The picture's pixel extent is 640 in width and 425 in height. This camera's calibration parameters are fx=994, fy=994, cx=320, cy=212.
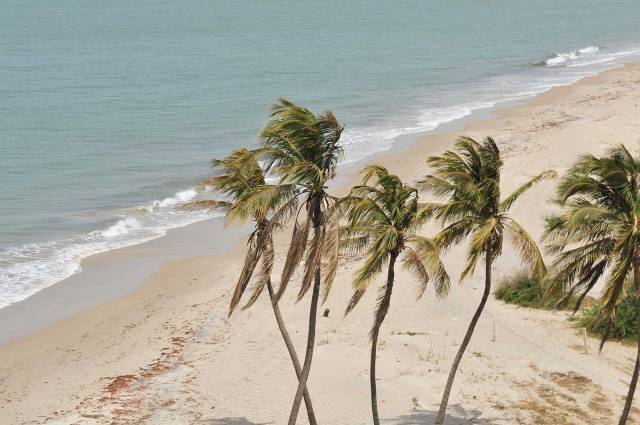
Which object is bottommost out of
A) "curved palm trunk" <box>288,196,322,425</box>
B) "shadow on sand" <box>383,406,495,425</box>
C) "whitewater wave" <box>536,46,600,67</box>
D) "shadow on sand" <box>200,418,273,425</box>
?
"shadow on sand" <box>200,418,273,425</box>

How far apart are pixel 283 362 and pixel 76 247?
1240cm

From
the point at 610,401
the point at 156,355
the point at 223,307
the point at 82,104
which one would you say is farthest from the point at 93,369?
the point at 82,104

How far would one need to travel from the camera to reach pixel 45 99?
193ft

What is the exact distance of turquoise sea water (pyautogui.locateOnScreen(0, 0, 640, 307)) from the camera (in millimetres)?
36375

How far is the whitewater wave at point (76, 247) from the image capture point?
94.2 ft

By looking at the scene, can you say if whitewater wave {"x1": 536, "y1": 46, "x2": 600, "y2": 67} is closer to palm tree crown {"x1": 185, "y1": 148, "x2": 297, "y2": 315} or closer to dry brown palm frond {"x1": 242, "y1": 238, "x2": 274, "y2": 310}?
palm tree crown {"x1": 185, "y1": 148, "x2": 297, "y2": 315}

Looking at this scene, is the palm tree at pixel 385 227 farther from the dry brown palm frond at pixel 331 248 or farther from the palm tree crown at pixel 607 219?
the palm tree crown at pixel 607 219

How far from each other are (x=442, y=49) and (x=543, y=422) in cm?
6493

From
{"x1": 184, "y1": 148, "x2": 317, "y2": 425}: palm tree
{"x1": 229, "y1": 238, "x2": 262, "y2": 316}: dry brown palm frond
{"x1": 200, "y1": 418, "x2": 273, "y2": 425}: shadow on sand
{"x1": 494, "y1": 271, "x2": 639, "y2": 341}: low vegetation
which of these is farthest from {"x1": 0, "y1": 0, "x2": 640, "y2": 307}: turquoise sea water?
{"x1": 229, "y1": 238, "x2": 262, "y2": 316}: dry brown palm frond

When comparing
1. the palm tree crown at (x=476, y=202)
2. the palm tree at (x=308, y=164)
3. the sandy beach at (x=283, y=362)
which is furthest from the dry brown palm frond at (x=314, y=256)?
the sandy beach at (x=283, y=362)

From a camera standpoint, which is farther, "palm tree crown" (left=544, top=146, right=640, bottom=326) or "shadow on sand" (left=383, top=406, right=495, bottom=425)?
"shadow on sand" (left=383, top=406, right=495, bottom=425)

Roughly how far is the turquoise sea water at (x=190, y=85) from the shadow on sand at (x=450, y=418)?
13.2 meters

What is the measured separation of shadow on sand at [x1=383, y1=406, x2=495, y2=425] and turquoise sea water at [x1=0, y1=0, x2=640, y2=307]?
1318 cm

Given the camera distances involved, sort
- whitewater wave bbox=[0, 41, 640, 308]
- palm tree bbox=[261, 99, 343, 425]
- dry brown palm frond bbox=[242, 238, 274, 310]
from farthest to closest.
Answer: whitewater wave bbox=[0, 41, 640, 308] < dry brown palm frond bbox=[242, 238, 274, 310] < palm tree bbox=[261, 99, 343, 425]
